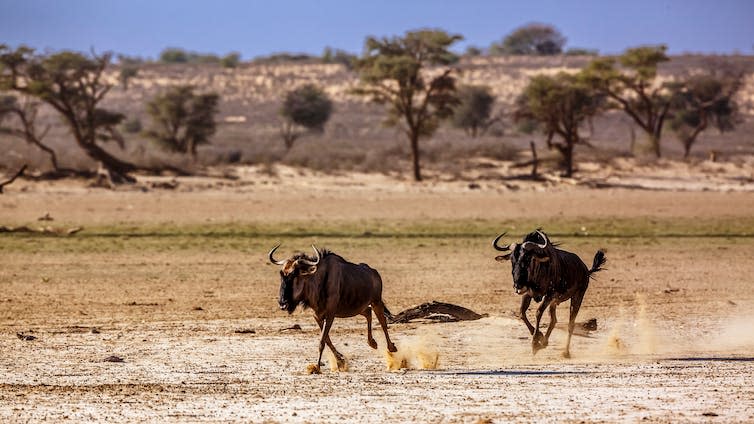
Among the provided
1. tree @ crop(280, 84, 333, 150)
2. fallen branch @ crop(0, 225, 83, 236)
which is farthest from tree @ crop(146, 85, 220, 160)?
fallen branch @ crop(0, 225, 83, 236)

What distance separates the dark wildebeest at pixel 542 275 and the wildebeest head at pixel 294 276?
210 cm

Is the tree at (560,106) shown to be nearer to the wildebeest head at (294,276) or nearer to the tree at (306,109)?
the tree at (306,109)

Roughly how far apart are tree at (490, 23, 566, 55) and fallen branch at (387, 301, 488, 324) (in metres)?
122

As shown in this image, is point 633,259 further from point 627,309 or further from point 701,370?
point 701,370

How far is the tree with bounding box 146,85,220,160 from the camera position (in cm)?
5972

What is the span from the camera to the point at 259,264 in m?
24.8

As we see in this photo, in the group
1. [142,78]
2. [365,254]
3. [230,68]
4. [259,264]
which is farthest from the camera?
[230,68]

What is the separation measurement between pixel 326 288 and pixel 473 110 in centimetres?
7141

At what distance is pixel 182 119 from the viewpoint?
60.4 meters

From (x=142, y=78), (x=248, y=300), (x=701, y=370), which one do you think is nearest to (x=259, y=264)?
(x=248, y=300)

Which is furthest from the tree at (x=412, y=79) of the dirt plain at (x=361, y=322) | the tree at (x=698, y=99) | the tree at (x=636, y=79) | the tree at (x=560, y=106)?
the tree at (x=698, y=99)

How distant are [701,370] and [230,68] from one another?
109 m

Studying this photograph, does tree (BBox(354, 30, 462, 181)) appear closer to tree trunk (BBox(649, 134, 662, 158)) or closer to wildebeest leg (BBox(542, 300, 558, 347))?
tree trunk (BBox(649, 134, 662, 158))

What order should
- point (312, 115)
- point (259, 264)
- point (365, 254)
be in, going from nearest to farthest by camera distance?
point (259, 264)
point (365, 254)
point (312, 115)
